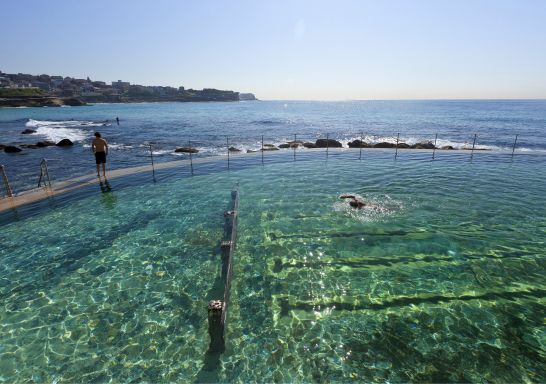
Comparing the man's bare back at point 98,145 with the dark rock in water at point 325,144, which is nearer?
the man's bare back at point 98,145

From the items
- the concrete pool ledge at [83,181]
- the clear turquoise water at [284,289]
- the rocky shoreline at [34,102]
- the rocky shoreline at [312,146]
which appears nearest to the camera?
the clear turquoise water at [284,289]

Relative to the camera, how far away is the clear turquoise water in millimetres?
6672

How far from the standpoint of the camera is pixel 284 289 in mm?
9227

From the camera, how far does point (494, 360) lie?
22.0 ft

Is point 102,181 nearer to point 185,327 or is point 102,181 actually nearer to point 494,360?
point 185,327

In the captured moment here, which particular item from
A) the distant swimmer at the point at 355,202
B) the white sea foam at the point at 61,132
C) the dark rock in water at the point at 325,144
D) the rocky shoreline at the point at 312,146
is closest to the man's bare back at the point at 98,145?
the rocky shoreline at the point at 312,146

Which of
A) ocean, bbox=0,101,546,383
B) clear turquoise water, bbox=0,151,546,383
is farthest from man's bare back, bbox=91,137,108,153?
clear turquoise water, bbox=0,151,546,383

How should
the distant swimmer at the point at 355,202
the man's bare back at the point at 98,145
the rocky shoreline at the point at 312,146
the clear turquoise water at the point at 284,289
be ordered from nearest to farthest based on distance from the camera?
the clear turquoise water at the point at 284,289, the distant swimmer at the point at 355,202, the man's bare back at the point at 98,145, the rocky shoreline at the point at 312,146

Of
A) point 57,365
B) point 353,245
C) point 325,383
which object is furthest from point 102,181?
point 325,383

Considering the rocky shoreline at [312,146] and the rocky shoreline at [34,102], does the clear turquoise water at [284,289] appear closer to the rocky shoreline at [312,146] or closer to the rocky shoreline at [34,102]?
the rocky shoreline at [312,146]

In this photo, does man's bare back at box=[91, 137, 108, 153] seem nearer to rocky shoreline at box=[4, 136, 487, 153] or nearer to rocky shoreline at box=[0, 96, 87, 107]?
rocky shoreline at box=[4, 136, 487, 153]

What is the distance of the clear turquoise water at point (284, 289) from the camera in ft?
21.9

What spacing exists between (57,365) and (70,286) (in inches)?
124

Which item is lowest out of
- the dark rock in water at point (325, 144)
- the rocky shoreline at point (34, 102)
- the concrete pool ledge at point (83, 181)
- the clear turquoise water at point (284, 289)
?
the clear turquoise water at point (284, 289)
